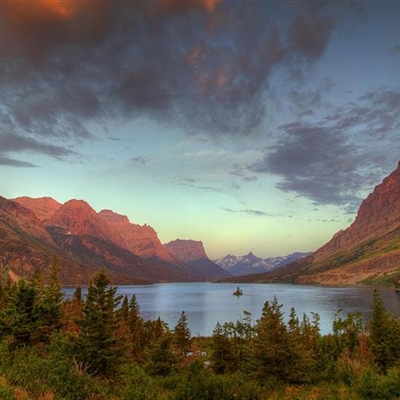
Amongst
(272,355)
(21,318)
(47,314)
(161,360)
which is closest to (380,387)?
(272,355)

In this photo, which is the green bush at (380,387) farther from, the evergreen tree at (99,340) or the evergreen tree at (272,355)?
the evergreen tree at (99,340)

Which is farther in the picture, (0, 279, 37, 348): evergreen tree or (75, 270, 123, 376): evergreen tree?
(0, 279, 37, 348): evergreen tree

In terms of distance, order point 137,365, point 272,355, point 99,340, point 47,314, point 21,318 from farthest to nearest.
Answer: point 47,314 → point 99,340 → point 272,355 → point 21,318 → point 137,365

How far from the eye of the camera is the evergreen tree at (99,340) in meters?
33.4

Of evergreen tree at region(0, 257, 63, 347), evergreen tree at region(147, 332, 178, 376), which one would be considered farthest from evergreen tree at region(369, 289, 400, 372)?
evergreen tree at region(0, 257, 63, 347)

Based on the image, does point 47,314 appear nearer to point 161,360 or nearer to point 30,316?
point 30,316

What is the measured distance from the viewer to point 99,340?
35031 millimetres

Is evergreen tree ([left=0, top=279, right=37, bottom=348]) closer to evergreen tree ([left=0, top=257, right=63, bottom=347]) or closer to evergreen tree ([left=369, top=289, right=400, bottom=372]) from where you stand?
evergreen tree ([left=0, top=257, right=63, bottom=347])

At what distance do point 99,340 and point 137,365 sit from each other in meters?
6.69

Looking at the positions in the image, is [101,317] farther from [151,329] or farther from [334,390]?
[151,329]

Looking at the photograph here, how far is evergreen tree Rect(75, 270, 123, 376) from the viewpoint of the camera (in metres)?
33.4

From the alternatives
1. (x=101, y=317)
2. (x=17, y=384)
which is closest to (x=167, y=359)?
(x=101, y=317)

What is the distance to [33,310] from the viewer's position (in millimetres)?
35188

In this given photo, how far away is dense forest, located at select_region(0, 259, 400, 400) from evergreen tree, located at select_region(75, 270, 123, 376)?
0.09 meters
